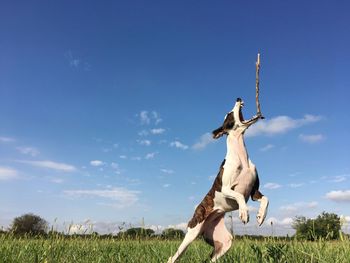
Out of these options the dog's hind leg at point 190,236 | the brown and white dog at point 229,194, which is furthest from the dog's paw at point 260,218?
the dog's hind leg at point 190,236

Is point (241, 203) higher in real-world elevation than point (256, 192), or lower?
lower

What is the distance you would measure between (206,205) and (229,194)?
0.55 m

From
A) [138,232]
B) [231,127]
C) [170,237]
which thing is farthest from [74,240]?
[231,127]

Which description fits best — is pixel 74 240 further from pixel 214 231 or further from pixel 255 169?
pixel 255 169

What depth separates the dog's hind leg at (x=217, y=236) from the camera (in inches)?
273

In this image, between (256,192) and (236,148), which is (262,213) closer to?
(256,192)

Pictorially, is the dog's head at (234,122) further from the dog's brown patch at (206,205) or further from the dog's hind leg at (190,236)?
the dog's hind leg at (190,236)

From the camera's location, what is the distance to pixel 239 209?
20.8ft

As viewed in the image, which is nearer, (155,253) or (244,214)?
(244,214)

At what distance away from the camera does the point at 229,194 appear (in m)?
6.44

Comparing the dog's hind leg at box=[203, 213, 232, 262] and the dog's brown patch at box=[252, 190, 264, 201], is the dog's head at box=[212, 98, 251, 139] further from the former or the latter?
the dog's hind leg at box=[203, 213, 232, 262]

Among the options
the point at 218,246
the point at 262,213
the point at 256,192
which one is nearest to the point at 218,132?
the point at 256,192

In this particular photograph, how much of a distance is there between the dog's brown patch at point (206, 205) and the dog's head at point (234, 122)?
60cm

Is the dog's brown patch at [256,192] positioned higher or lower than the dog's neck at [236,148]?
lower
